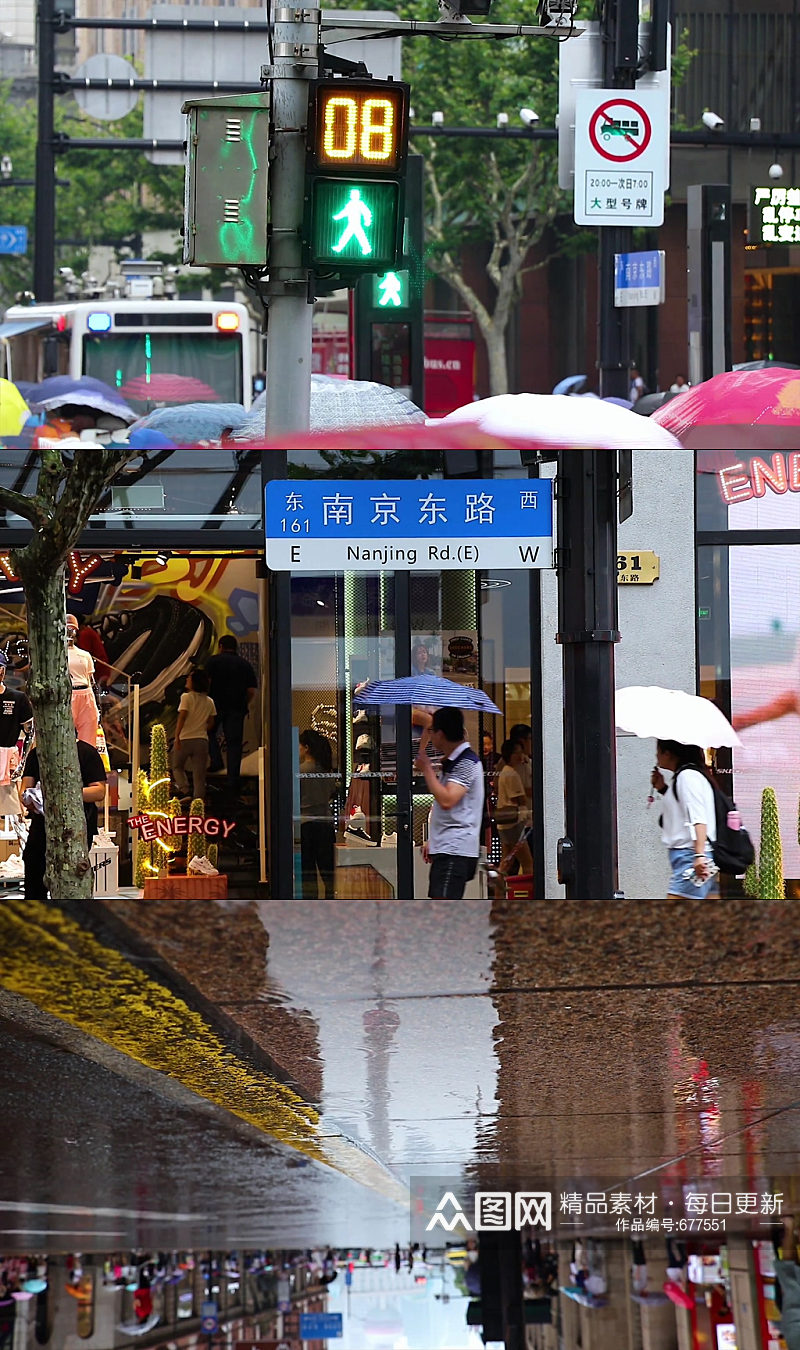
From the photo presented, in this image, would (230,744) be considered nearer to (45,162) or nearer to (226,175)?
(226,175)

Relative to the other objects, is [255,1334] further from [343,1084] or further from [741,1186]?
[343,1084]

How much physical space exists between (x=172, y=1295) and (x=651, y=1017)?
318 cm

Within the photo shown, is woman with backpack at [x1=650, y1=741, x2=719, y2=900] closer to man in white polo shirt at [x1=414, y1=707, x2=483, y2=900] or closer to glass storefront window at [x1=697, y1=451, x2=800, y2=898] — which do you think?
glass storefront window at [x1=697, y1=451, x2=800, y2=898]

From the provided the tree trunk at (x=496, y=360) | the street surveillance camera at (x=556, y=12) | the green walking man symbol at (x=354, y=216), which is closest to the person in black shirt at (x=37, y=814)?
the green walking man symbol at (x=354, y=216)

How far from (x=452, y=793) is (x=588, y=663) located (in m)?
0.59

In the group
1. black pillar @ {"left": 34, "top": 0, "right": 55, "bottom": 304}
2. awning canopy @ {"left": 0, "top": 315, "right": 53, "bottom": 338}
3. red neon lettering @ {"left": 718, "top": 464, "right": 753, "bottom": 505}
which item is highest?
black pillar @ {"left": 34, "top": 0, "right": 55, "bottom": 304}

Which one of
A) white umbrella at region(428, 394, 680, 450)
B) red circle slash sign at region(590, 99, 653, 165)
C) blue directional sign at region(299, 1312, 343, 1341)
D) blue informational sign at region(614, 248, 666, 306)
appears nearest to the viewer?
blue directional sign at region(299, 1312, 343, 1341)

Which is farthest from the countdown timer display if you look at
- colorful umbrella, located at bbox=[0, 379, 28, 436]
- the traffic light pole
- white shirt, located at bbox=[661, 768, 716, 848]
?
colorful umbrella, located at bbox=[0, 379, 28, 436]

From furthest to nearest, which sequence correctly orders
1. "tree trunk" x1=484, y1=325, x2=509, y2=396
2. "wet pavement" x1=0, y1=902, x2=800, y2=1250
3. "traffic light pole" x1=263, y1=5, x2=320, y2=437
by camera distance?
1. "tree trunk" x1=484, y1=325, x2=509, y2=396
2. "wet pavement" x1=0, y1=902, x2=800, y2=1250
3. "traffic light pole" x1=263, y1=5, x2=320, y2=437

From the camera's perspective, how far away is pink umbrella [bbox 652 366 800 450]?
5.64 metres

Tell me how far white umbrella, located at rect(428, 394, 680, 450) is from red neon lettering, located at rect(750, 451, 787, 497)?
289 millimetres

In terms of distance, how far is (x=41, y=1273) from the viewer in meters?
5.59

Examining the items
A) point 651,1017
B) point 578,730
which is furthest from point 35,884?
point 651,1017

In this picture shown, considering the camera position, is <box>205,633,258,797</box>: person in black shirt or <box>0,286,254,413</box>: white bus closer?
<box>205,633,258,797</box>: person in black shirt
